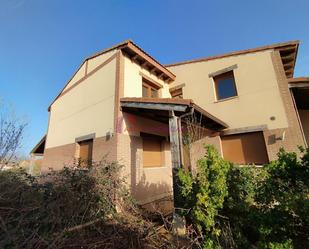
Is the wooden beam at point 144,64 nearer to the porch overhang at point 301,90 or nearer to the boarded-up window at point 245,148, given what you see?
the boarded-up window at point 245,148

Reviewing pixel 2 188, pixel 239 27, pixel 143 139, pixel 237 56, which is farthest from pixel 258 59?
pixel 2 188

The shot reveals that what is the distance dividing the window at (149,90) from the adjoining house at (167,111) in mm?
60

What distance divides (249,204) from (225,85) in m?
7.54

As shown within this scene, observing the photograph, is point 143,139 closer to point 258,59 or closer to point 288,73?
point 258,59

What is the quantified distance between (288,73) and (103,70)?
35.3 ft

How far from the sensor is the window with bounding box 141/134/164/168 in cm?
855

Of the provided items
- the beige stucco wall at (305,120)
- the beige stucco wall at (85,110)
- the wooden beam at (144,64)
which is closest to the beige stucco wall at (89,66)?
the beige stucco wall at (85,110)

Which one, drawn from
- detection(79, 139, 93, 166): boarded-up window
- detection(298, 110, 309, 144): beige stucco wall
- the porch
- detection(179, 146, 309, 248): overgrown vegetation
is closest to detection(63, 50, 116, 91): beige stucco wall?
the porch

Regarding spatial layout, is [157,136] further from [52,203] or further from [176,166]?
[52,203]

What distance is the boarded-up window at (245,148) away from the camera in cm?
808

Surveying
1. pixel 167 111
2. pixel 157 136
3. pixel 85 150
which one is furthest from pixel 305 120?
pixel 85 150

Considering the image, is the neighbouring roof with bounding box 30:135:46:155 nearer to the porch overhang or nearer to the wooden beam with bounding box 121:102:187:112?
the wooden beam with bounding box 121:102:187:112

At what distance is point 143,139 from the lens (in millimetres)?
8539

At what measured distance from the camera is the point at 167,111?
6.67 meters
